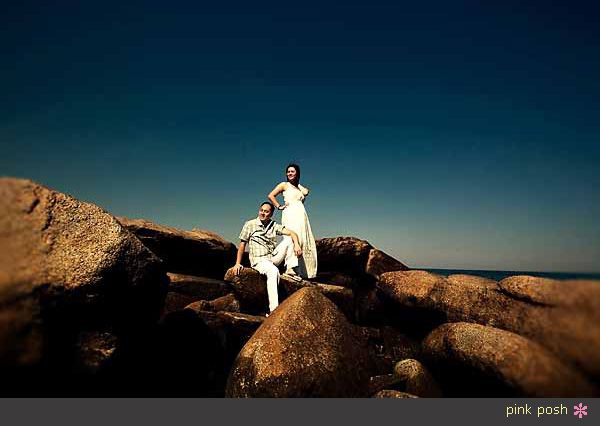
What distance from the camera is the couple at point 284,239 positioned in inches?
348

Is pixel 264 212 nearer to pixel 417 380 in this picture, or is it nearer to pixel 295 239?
pixel 295 239

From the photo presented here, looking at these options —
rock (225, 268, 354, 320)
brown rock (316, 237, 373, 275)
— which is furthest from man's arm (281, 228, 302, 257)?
brown rock (316, 237, 373, 275)

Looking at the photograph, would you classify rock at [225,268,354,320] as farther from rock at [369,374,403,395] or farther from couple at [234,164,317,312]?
rock at [369,374,403,395]

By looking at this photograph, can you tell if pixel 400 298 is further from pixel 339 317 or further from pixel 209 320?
pixel 209 320

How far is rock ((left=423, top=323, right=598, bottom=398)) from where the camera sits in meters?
2.57

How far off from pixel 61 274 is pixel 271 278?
191 inches

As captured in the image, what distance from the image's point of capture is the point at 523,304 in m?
6.23

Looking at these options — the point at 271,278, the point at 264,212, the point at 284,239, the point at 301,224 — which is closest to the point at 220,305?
the point at 271,278

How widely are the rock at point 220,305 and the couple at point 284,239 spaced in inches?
32.7
